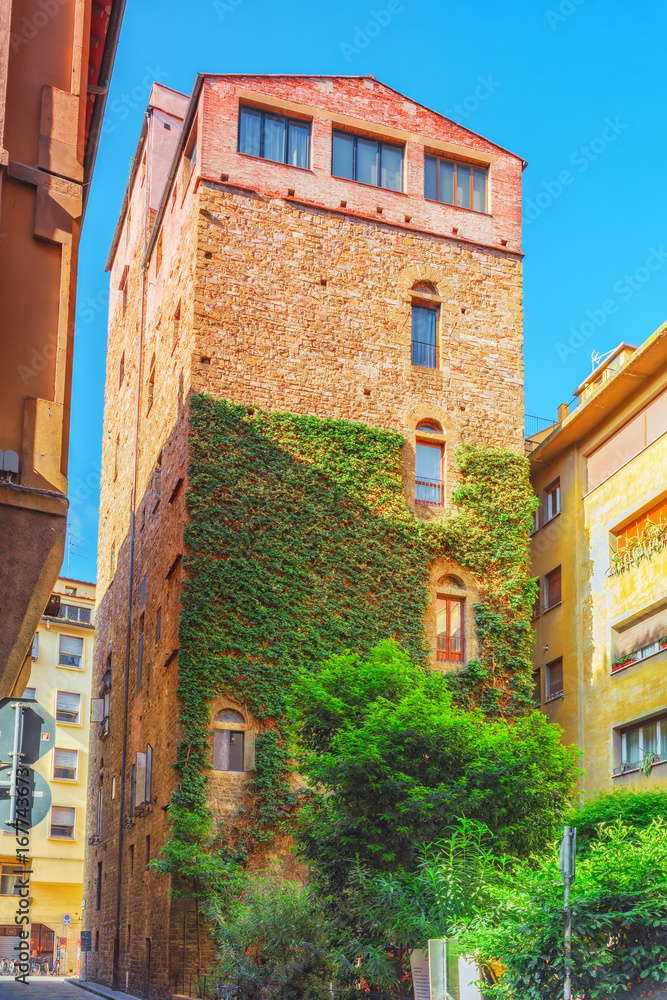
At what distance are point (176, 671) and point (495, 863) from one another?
9.09 metres

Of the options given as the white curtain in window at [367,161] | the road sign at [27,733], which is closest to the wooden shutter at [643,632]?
the white curtain in window at [367,161]

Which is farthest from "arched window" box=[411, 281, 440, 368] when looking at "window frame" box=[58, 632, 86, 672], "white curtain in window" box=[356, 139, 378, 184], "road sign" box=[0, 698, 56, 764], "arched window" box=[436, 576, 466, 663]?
"window frame" box=[58, 632, 86, 672]

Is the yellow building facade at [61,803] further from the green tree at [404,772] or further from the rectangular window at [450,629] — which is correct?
the green tree at [404,772]

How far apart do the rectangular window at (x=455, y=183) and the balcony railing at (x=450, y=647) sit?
1138cm

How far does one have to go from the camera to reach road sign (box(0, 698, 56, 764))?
25.5 ft

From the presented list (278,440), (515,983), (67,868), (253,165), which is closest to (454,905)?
(515,983)

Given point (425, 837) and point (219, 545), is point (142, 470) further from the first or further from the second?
point (425, 837)

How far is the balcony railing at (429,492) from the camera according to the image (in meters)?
27.9

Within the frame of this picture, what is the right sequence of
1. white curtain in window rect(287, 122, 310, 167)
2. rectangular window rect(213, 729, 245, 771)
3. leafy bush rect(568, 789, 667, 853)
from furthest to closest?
white curtain in window rect(287, 122, 310, 167)
rectangular window rect(213, 729, 245, 771)
leafy bush rect(568, 789, 667, 853)

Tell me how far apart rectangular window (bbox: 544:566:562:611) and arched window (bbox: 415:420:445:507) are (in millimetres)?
4588

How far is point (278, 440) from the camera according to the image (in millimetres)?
26406

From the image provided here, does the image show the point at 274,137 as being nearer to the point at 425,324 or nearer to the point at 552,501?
the point at 425,324

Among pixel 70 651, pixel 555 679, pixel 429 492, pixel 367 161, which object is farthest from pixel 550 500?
pixel 70 651

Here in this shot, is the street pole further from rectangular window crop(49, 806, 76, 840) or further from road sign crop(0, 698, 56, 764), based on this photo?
rectangular window crop(49, 806, 76, 840)
